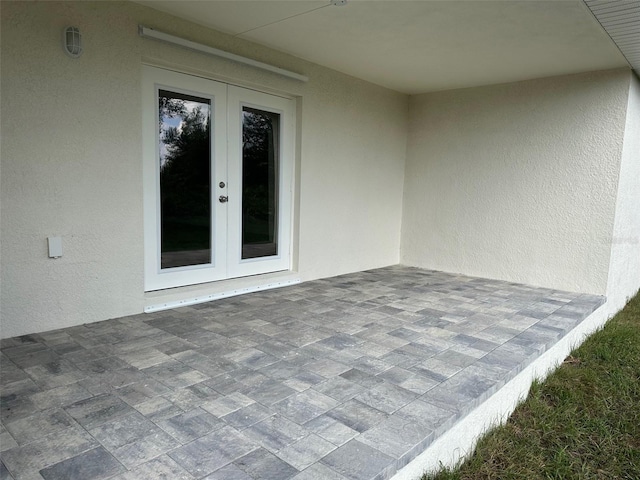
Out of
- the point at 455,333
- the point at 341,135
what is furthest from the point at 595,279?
the point at 341,135

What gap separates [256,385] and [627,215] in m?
4.79

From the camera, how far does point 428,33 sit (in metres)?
3.65

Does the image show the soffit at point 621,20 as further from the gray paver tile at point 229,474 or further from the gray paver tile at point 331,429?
the gray paver tile at point 229,474

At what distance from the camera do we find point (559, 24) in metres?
3.38

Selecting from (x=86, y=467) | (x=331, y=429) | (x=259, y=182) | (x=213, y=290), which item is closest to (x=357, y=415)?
(x=331, y=429)

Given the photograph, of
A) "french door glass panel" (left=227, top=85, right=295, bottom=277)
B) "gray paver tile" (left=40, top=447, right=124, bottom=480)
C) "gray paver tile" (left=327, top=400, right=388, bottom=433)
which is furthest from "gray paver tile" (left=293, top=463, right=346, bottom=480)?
"french door glass panel" (left=227, top=85, right=295, bottom=277)

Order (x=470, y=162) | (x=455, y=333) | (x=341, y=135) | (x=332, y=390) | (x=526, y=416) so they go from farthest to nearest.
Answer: (x=470, y=162), (x=341, y=135), (x=455, y=333), (x=526, y=416), (x=332, y=390)

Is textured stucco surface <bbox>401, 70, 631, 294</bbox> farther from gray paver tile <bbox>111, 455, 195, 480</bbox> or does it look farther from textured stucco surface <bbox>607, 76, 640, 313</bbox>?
gray paver tile <bbox>111, 455, 195, 480</bbox>

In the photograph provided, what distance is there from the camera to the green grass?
7.07ft

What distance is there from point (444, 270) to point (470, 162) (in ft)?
4.75

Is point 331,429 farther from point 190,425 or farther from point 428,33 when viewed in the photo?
point 428,33

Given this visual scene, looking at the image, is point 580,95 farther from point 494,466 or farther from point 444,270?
point 494,466

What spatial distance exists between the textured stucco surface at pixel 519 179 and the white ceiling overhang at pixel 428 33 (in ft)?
1.28

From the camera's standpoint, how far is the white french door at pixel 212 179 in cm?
368
